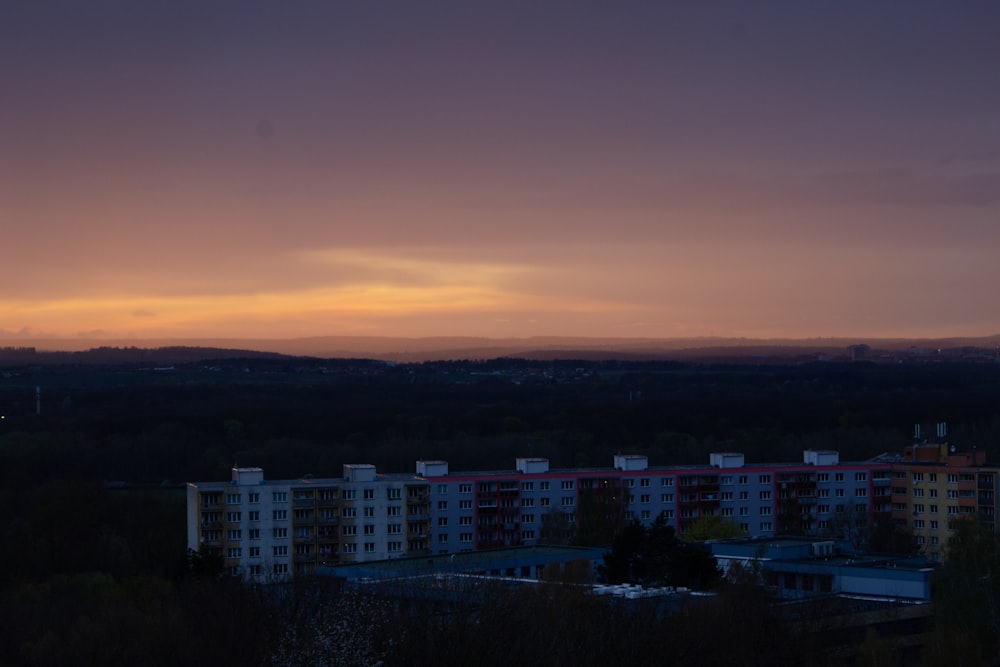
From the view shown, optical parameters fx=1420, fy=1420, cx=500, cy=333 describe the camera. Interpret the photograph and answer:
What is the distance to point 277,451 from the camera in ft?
182

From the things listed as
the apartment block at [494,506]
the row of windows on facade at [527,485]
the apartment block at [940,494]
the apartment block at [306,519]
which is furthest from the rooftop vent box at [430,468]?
the apartment block at [940,494]

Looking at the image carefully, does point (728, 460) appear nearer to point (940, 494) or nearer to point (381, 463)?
point (940, 494)

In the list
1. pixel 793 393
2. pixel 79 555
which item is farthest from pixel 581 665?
pixel 793 393

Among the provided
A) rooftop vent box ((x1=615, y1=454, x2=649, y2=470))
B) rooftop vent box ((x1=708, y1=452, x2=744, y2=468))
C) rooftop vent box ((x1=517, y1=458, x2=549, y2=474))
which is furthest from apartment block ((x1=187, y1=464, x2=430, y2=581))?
rooftop vent box ((x1=708, y1=452, x2=744, y2=468))

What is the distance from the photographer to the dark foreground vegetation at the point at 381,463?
50.3 feet

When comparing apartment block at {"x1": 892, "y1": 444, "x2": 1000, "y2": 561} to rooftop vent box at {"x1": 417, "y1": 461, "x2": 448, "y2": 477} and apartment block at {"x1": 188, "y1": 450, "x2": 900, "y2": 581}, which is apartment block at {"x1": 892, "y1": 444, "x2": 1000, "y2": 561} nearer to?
apartment block at {"x1": 188, "y1": 450, "x2": 900, "y2": 581}

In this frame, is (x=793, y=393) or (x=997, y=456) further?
(x=793, y=393)

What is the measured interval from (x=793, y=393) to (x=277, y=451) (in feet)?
187

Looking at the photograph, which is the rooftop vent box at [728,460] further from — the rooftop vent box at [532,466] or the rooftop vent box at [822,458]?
the rooftop vent box at [532,466]

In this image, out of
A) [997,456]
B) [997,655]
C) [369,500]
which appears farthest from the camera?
[997,456]

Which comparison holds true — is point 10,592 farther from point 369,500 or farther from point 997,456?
point 997,456

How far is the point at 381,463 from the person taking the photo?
176ft

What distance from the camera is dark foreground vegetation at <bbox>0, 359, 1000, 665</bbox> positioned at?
50.3 feet

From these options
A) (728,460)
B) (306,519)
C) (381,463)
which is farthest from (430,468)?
(381,463)
